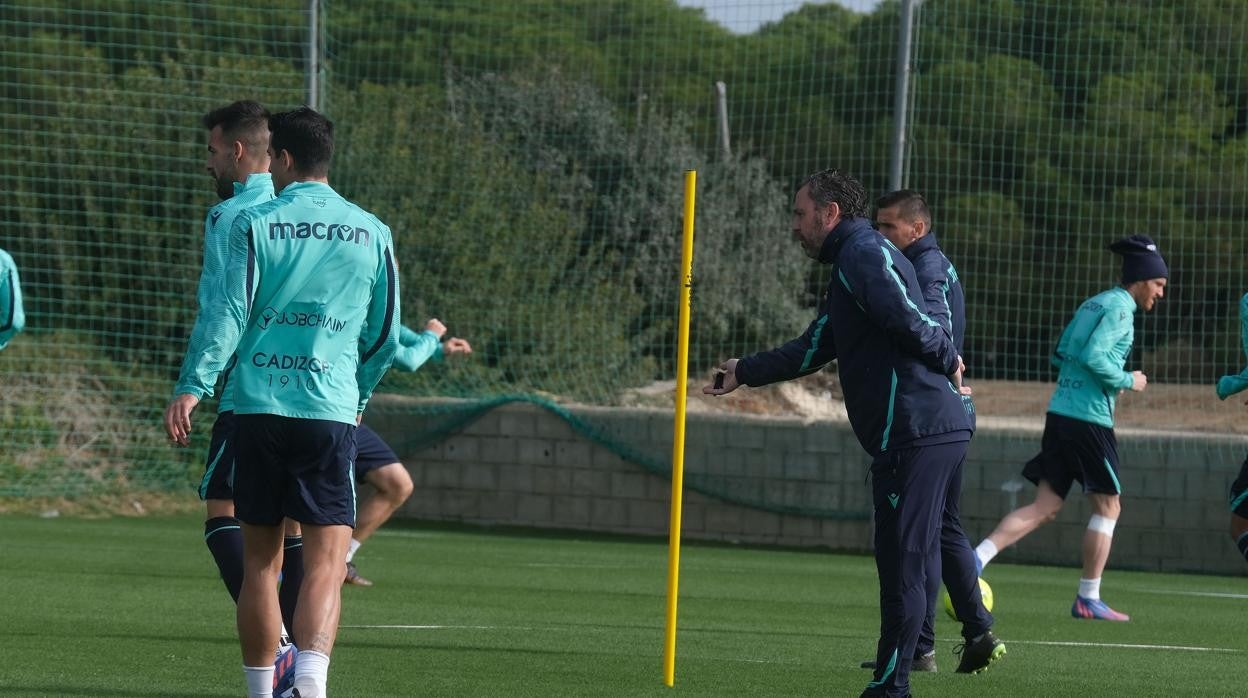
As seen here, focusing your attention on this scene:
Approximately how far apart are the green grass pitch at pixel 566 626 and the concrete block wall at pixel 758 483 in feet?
1.99

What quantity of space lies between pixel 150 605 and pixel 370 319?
13.2ft

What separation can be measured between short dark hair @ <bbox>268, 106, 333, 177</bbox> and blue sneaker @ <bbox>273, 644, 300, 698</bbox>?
5.54ft

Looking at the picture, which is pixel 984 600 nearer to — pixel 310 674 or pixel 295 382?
pixel 310 674

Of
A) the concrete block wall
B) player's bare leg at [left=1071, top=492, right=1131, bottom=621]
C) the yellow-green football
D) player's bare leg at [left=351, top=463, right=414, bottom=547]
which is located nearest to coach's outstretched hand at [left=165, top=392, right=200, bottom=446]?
the yellow-green football

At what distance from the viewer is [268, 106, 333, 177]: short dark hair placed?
5.30 meters

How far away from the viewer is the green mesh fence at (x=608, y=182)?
15.0 m

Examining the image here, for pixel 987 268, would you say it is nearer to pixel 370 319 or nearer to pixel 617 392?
pixel 617 392

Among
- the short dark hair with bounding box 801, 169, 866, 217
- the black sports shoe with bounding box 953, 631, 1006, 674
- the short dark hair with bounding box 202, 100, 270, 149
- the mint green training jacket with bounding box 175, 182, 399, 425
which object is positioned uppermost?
the short dark hair with bounding box 202, 100, 270, 149

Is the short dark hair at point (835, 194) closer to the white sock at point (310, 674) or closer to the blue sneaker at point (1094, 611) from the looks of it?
the white sock at point (310, 674)

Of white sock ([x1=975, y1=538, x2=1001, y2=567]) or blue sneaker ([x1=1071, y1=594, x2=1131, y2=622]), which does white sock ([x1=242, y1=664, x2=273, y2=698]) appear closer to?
white sock ([x1=975, y1=538, x2=1001, y2=567])

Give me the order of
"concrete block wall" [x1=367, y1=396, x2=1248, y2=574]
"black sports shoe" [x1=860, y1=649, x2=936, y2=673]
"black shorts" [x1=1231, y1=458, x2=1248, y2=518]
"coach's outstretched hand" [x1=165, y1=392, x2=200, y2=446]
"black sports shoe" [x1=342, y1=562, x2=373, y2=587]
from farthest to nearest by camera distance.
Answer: "concrete block wall" [x1=367, y1=396, x2=1248, y2=574]
"black sports shoe" [x1=342, y1=562, x2=373, y2=587]
"black shorts" [x1=1231, y1=458, x2=1248, y2=518]
"black sports shoe" [x1=860, y1=649, x2=936, y2=673]
"coach's outstretched hand" [x1=165, y1=392, x2=200, y2=446]

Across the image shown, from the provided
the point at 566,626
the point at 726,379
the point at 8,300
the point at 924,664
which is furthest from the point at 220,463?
the point at 8,300

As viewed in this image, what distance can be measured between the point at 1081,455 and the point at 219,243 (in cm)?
615

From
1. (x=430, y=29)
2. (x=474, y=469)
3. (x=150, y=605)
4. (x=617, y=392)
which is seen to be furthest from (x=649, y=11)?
(x=150, y=605)
